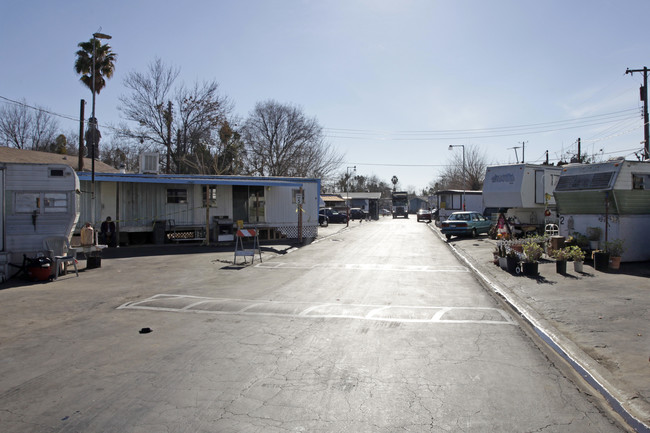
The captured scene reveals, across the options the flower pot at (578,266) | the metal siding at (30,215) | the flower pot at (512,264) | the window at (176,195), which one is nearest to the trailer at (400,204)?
the window at (176,195)

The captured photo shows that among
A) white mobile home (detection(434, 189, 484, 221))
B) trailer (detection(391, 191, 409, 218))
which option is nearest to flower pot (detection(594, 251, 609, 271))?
white mobile home (detection(434, 189, 484, 221))

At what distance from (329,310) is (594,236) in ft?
32.2

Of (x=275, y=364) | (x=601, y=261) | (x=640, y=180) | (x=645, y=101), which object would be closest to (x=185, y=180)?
(x=601, y=261)

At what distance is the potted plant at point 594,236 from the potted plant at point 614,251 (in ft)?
3.31

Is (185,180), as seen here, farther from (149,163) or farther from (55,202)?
(55,202)

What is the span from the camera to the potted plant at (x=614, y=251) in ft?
41.4

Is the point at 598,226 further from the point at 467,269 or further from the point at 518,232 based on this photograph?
the point at 518,232

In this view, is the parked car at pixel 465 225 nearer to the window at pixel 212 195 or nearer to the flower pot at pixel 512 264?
the window at pixel 212 195

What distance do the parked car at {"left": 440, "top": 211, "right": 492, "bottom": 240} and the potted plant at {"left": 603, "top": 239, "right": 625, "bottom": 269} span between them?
14173mm

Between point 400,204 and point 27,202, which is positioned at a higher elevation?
point 400,204

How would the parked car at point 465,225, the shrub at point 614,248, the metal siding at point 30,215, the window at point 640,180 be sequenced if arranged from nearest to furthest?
1. the shrub at point 614,248
2. the metal siding at point 30,215
3. the window at point 640,180
4. the parked car at point 465,225

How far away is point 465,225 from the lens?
27.2m

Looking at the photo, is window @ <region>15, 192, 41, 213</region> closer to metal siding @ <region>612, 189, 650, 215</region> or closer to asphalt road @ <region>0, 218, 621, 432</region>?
asphalt road @ <region>0, 218, 621, 432</region>

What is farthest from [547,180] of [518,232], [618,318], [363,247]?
[618,318]
